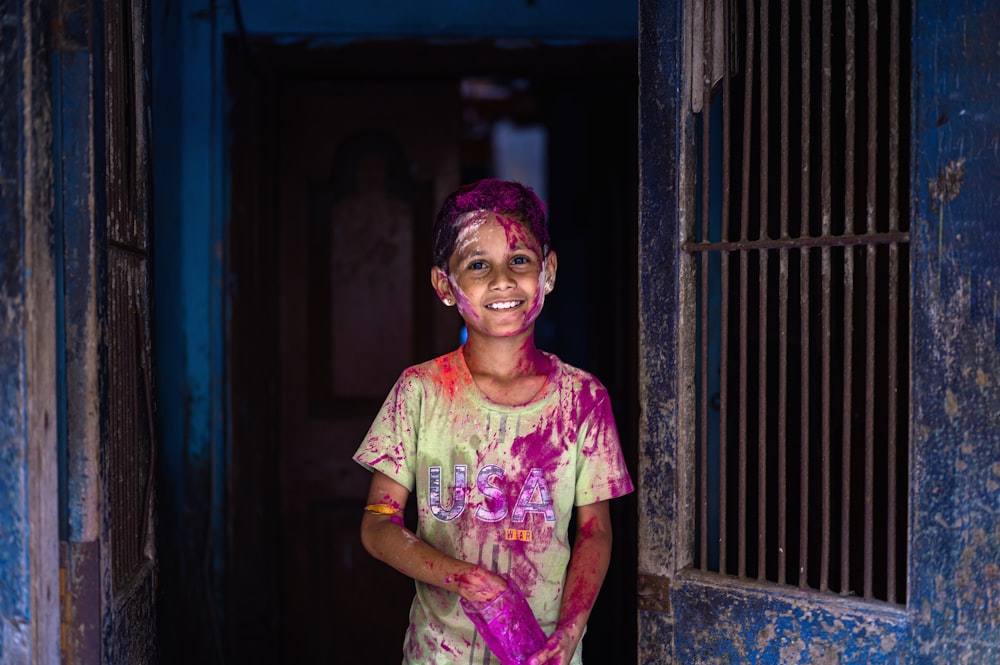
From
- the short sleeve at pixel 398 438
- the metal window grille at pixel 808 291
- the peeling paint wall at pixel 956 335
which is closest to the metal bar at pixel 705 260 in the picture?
the metal window grille at pixel 808 291

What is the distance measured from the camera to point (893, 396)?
189cm

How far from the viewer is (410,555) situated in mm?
1837

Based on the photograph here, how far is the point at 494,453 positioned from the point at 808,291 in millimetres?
805

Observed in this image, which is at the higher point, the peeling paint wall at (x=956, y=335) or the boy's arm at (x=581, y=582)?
the peeling paint wall at (x=956, y=335)

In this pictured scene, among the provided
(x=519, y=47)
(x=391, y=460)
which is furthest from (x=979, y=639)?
(x=519, y=47)

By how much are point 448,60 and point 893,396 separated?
7.47ft

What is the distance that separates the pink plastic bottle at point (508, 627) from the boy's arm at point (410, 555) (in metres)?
0.02

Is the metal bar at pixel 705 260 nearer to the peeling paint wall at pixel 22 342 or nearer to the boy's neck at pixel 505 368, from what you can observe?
the boy's neck at pixel 505 368

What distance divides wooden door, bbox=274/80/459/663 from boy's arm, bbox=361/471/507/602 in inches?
71.4

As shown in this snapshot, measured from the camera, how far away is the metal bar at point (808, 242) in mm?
1856

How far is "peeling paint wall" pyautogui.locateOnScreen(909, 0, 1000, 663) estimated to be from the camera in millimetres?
1738

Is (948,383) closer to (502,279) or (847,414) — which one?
(847,414)

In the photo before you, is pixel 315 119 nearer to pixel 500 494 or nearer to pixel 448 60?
pixel 448 60

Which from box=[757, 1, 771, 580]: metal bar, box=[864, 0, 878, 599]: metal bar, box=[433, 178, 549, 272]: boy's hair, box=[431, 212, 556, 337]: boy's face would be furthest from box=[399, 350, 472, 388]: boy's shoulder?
box=[864, 0, 878, 599]: metal bar
